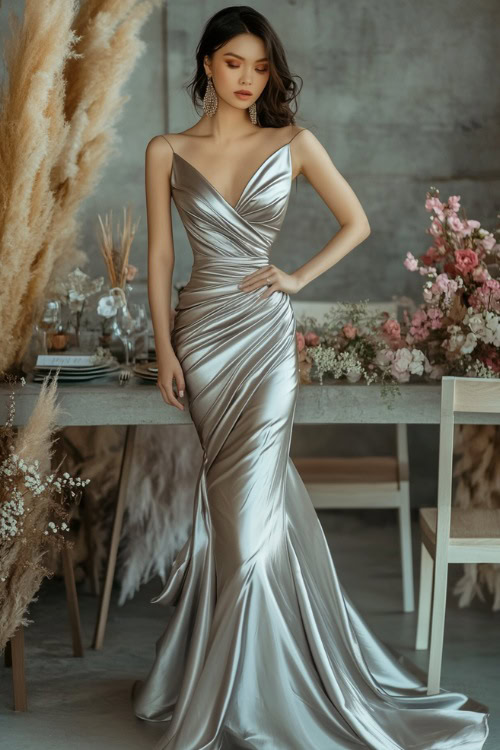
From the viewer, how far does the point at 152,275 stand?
2.80 m

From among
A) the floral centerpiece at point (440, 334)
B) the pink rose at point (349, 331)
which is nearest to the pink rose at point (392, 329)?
the floral centerpiece at point (440, 334)

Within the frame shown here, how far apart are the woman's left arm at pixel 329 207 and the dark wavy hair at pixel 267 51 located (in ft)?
0.38

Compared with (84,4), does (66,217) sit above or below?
below

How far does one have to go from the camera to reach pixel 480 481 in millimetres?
3689

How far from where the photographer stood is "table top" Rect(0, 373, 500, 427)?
3014 millimetres

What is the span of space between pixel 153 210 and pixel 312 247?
2.86 metres

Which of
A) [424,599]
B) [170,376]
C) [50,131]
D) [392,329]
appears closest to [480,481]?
[424,599]

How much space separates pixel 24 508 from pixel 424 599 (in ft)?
4.62

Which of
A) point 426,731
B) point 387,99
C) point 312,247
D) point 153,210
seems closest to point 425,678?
point 426,731

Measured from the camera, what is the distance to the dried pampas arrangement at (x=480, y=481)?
3.69 m

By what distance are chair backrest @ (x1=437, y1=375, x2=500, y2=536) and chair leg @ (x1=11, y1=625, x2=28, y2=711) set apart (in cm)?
131

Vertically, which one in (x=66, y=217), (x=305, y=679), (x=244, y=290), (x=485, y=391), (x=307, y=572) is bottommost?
(x=305, y=679)

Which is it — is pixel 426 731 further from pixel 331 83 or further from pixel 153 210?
pixel 331 83

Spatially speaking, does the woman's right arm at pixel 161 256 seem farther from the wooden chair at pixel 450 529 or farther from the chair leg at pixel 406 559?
the chair leg at pixel 406 559
